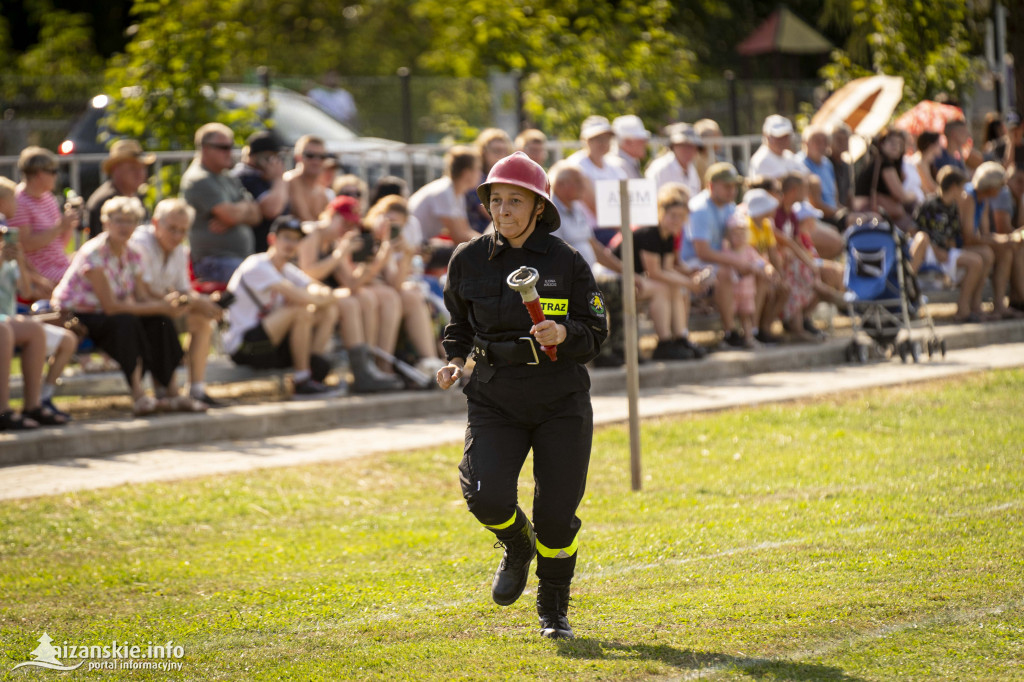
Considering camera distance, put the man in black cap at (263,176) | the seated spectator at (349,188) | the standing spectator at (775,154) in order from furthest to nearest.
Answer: the standing spectator at (775,154) < the man in black cap at (263,176) < the seated spectator at (349,188)

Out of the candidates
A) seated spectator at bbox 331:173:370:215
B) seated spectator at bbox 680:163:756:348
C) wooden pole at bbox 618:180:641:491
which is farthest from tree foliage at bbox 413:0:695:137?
wooden pole at bbox 618:180:641:491

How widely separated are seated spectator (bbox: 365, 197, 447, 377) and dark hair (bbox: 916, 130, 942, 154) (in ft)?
24.5

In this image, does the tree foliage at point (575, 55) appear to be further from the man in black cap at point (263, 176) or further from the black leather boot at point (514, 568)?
the black leather boot at point (514, 568)

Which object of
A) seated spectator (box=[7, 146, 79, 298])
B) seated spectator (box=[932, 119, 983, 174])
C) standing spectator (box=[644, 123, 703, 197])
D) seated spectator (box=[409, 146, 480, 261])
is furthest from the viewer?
seated spectator (box=[932, 119, 983, 174])

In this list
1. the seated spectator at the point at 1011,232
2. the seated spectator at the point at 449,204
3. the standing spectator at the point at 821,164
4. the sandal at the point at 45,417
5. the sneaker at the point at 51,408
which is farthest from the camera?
the standing spectator at the point at 821,164

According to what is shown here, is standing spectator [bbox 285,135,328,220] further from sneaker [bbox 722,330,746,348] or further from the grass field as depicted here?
sneaker [bbox 722,330,746,348]

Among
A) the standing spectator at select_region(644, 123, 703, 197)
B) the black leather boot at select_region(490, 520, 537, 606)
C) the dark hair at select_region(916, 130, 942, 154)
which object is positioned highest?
the dark hair at select_region(916, 130, 942, 154)

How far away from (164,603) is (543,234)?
8.21ft

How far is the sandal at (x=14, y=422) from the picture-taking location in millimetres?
10305

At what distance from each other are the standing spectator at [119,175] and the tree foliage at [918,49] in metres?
12.4

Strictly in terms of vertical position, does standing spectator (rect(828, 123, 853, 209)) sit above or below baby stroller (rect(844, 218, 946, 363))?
above

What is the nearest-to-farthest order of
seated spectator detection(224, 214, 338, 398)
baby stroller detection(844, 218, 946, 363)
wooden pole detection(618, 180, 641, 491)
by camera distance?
wooden pole detection(618, 180, 641, 491), seated spectator detection(224, 214, 338, 398), baby stroller detection(844, 218, 946, 363)

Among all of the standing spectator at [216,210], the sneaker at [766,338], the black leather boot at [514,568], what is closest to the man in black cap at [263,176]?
the standing spectator at [216,210]

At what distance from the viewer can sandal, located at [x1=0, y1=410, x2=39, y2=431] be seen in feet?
33.8
